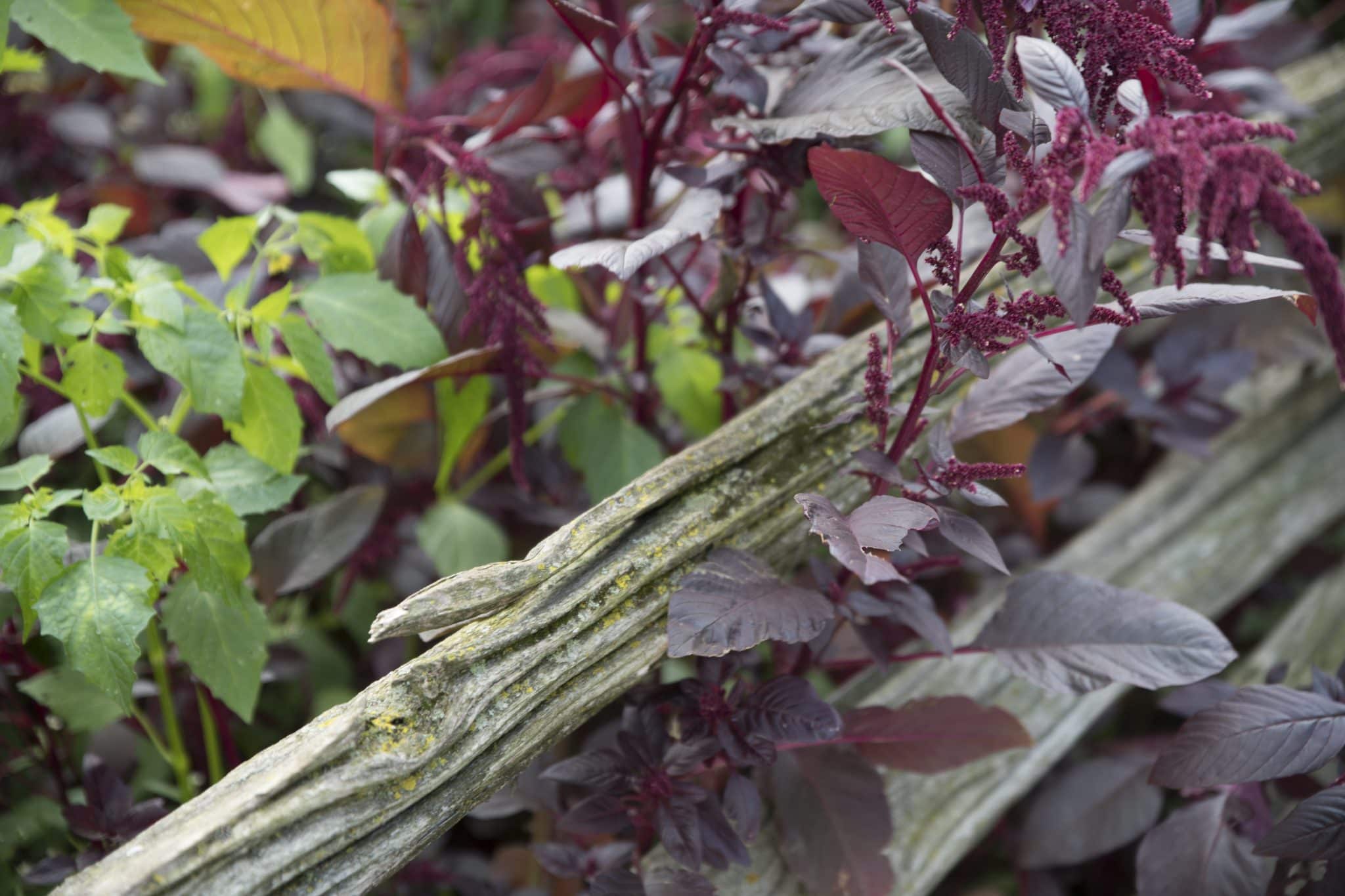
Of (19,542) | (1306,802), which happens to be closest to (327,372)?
(19,542)

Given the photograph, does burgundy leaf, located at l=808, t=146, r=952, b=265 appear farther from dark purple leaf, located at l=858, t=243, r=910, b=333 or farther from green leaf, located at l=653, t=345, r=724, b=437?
green leaf, located at l=653, t=345, r=724, b=437

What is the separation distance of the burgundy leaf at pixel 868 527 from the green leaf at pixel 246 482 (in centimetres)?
50

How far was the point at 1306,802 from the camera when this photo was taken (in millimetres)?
819

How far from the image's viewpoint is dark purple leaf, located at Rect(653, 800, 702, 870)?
79 cm

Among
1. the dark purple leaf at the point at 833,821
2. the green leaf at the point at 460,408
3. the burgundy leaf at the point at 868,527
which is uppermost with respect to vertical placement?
the burgundy leaf at the point at 868,527

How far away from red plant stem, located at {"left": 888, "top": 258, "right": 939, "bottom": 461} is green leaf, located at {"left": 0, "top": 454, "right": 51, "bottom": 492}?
0.74 metres

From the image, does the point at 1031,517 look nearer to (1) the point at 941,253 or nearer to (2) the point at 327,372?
(1) the point at 941,253

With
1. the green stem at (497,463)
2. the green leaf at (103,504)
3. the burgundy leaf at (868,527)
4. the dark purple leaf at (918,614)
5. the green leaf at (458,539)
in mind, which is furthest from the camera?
the green stem at (497,463)

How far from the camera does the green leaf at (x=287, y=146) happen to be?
166 cm

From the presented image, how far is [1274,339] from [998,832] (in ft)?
2.73

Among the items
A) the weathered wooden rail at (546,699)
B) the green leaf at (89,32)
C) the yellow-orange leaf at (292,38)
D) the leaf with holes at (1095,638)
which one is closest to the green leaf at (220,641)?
the weathered wooden rail at (546,699)

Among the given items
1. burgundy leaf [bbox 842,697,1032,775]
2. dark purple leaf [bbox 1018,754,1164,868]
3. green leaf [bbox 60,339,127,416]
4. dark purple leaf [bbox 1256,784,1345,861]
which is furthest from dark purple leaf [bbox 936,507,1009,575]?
green leaf [bbox 60,339,127,416]

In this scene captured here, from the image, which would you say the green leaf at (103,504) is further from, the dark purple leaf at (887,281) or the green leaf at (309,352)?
the dark purple leaf at (887,281)

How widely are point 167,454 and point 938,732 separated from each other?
2.57 feet
